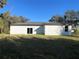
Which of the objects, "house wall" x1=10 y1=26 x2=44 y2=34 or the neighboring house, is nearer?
the neighboring house

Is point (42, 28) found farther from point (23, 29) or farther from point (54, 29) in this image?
point (23, 29)

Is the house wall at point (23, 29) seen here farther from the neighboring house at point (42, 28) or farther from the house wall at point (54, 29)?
the house wall at point (54, 29)

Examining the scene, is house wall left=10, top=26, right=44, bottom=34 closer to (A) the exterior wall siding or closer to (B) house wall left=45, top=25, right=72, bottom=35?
(A) the exterior wall siding

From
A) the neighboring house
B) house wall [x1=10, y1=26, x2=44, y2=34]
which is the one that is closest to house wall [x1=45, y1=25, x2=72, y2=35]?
the neighboring house

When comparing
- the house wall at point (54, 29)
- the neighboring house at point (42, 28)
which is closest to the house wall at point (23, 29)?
the neighboring house at point (42, 28)

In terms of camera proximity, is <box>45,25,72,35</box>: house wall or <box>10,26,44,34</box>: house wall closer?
<box>45,25,72,35</box>: house wall

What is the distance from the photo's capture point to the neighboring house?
4075 centimetres

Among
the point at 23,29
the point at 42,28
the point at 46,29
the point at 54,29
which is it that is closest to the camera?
the point at 54,29

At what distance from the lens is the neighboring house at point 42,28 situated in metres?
40.8

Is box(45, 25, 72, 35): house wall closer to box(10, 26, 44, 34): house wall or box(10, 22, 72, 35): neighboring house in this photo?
box(10, 22, 72, 35): neighboring house

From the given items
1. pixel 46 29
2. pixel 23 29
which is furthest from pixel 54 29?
pixel 23 29

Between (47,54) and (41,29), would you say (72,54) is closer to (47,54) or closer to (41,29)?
(47,54)

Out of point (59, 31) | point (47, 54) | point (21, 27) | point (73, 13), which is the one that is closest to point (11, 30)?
point (21, 27)

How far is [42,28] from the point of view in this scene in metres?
42.1
